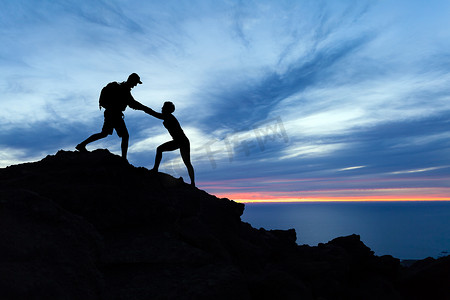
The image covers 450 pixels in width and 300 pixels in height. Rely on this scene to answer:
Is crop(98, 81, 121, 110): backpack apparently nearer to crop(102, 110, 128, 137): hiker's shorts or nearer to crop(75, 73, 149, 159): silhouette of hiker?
crop(75, 73, 149, 159): silhouette of hiker

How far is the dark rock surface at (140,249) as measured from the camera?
577 centimetres

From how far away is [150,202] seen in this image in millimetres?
9711

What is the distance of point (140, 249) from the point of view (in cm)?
788

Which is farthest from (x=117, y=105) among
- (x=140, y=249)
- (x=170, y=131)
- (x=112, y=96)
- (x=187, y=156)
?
(x=140, y=249)

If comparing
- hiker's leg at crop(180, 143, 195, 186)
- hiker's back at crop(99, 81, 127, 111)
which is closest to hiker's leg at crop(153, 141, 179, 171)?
hiker's leg at crop(180, 143, 195, 186)

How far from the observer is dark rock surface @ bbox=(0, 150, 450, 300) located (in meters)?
5.77

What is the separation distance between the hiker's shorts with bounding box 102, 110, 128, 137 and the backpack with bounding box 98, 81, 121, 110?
1.04 feet

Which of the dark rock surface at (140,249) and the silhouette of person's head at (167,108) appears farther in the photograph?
the silhouette of person's head at (167,108)

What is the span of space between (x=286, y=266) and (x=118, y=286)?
25.8ft

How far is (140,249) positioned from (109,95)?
6.48 meters

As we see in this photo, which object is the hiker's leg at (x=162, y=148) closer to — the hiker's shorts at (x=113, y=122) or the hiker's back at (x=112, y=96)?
the hiker's shorts at (x=113, y=122)

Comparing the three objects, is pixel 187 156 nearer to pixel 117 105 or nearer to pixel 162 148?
pixel 162 148

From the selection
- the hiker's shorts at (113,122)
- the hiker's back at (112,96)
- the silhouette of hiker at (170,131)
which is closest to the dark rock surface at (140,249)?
the hiker's shorts at (113,122)

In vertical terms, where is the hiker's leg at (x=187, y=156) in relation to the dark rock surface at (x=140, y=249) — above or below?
Answer: above
